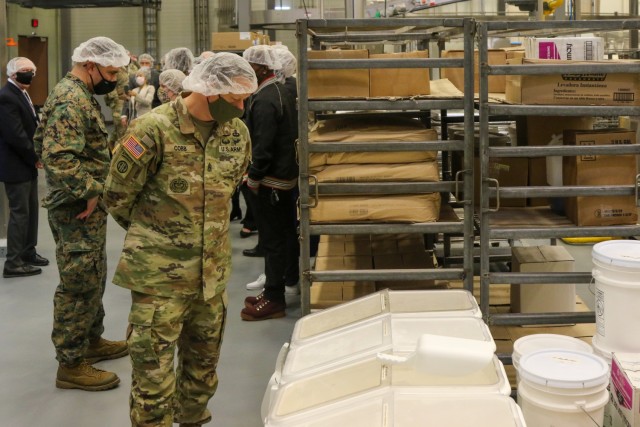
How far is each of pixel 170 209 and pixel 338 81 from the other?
2.97 ft

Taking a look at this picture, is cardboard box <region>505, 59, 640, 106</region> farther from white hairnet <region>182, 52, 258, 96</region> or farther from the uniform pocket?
the uniform pocket

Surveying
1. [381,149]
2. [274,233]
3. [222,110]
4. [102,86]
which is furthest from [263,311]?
[222,110]

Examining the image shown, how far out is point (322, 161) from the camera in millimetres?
3191

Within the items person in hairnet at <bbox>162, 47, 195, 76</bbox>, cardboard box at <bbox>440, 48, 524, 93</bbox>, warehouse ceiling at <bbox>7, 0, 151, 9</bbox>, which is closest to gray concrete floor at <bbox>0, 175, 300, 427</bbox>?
cardboard box at <bbox>440, 48, 524, 93</bbox>

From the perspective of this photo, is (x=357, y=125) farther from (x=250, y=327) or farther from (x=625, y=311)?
(x=250, y=327)

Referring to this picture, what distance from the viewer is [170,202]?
2850 millimetres

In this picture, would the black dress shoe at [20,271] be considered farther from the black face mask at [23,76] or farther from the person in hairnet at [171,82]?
the person in hairnet at [171,82]

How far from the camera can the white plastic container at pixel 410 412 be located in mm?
1612

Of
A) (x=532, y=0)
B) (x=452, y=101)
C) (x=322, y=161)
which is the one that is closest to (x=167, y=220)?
(x=322, y=161)

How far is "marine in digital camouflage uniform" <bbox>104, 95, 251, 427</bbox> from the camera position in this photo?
2811 millimetres

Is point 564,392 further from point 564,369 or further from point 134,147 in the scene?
point 134,147

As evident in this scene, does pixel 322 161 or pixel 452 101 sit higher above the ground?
pixel 452 101

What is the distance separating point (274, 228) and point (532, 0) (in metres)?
2.72

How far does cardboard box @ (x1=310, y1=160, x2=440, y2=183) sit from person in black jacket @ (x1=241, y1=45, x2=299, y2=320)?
5.75 ft
